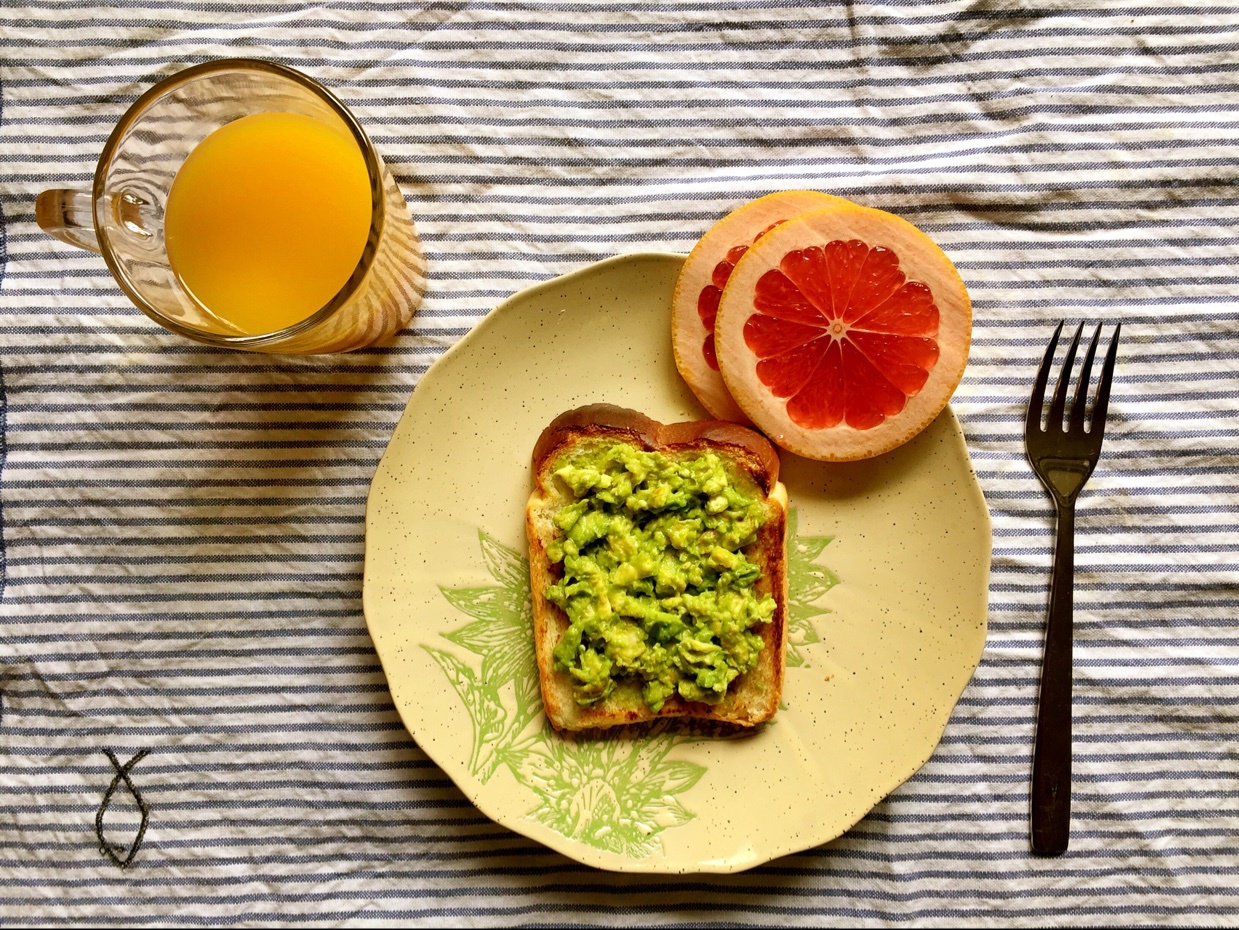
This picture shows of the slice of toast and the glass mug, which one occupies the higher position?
the glass mug

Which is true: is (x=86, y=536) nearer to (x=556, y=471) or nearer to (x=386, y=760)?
(x=386, y=760)

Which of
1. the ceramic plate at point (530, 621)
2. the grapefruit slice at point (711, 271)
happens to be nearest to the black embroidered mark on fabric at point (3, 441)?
the ceramic plate at point (530, 621)

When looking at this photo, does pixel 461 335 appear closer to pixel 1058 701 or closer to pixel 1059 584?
pixel 1059 584

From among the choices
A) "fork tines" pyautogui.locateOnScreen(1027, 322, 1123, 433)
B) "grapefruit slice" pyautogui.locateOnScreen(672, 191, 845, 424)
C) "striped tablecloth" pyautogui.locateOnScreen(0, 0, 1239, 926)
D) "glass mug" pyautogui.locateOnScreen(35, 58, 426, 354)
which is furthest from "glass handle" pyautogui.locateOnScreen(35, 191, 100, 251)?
"fork tines" pyautogui.locateOnScreen(1027, 322, 1123, 433)

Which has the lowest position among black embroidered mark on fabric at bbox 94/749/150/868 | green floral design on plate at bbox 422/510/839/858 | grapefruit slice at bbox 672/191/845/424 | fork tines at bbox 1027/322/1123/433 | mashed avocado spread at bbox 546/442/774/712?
black embroidered mark on fabric at bbox 94/749/150/868

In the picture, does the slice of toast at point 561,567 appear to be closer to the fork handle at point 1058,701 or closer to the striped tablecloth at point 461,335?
the striped tablecloth at point 461,335

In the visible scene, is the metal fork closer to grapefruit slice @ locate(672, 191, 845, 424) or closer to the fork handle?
the fork handle

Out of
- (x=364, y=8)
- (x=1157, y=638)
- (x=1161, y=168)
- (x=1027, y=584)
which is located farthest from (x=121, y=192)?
(x=1157, y=638)

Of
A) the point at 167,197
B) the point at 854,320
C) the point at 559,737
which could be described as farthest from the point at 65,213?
the point at 854,320
